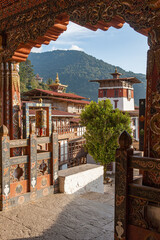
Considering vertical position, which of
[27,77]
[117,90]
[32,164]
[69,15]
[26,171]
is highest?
[27,77]

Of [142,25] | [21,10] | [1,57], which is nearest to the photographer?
[142,25]

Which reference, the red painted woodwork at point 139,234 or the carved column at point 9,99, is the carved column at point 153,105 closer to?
the red painted woodwork at point 139,234

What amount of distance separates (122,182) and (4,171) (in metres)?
2.20

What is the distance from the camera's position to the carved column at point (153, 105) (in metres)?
2.36

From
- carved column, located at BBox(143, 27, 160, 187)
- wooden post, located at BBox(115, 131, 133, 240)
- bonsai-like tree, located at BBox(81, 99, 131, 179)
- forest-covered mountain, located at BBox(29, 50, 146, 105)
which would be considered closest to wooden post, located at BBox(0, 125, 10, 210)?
wooden post, located at BBox(115, 131, 133, 240)

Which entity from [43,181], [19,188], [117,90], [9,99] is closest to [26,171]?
[19,188]

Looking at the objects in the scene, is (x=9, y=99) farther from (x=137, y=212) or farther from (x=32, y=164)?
(x=137, y=212)

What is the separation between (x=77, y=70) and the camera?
95.6 metres

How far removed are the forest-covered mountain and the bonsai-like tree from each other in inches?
2585

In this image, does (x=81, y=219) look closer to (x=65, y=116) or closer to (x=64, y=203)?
(x=64, y=203)

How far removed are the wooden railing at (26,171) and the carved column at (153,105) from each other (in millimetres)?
2344

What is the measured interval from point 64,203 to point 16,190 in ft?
2.78

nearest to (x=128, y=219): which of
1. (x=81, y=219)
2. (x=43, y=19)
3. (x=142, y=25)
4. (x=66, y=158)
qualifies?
(x=81, y=219)

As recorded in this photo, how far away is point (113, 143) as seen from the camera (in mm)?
15398
